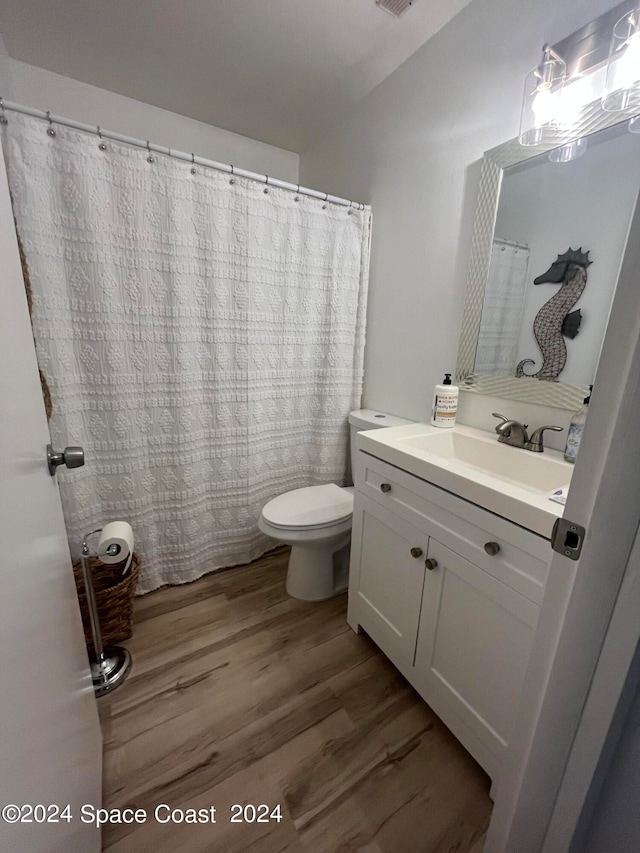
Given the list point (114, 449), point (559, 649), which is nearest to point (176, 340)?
point (114, 449)

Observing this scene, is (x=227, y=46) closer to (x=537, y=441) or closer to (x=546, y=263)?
(x=546, y=263)

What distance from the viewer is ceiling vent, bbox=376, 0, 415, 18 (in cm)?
121

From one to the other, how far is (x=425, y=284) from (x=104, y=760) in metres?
2.00

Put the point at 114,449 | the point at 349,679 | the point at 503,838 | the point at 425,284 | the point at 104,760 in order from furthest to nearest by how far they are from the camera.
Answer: the point at 425,284 < the point at 114,449 < the point at 349,679 < the point at 104,760 < the point at 503,838

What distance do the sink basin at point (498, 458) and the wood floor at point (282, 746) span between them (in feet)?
2.73

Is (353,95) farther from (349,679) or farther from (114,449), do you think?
(349,679)

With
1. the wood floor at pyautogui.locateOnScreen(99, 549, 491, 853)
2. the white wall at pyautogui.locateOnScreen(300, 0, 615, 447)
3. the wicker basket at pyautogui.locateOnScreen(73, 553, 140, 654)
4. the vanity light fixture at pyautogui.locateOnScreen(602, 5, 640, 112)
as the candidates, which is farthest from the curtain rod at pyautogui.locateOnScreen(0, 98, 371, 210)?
the wood floor at pyautogui.locateOnScreen(99, 549, 491, 853)

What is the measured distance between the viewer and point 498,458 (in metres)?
1.22

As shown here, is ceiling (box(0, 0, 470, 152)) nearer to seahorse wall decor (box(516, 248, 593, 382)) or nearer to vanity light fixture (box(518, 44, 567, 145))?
vanity light fixture (box(518, 44, 567, 145))

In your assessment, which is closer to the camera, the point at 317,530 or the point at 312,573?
the point at 317,530

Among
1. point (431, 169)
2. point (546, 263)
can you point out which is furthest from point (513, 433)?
point (431, 169)

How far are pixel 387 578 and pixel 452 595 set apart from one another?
0.28 meters

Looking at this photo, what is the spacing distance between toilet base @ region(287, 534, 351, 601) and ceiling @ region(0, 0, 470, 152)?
2.04 metres

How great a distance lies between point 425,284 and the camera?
155cm
